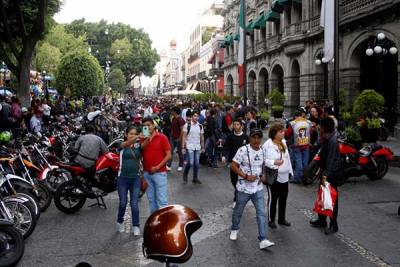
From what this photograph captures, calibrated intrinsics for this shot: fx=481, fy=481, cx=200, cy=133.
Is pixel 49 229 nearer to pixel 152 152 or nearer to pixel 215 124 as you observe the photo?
pixel 152 152

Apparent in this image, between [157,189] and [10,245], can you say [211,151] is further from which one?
[10,245]

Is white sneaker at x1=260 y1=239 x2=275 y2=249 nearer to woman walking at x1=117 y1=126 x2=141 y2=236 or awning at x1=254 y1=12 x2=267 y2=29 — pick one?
woman walking at x1=117 y1=126 x2=141 y2=236

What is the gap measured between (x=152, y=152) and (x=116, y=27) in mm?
77224

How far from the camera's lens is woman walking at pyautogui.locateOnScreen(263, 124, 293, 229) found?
691 cm

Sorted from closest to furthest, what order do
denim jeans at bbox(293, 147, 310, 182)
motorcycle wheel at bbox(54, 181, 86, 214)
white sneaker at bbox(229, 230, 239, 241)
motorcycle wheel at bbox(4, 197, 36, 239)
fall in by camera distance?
white sneaker at bbox(229, 230, 239, 241)
motorcycle wheel at bbox(4, 197, 36, 239)
motorcycle wheel at bbox(54, 181, 86, 214)
denim jeans at bbox(293, 147, 310, 182)

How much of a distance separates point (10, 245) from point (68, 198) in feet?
8.32

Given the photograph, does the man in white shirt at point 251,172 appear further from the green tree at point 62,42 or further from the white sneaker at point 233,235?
the green tree at point 62,42

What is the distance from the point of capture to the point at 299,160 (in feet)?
34.8

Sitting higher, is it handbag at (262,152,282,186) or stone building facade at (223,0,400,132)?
stone building facade at (223,0,400,132)

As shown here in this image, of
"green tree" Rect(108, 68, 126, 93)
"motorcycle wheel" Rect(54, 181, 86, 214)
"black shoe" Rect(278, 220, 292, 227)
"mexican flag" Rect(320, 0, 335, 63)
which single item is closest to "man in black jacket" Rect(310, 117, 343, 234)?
"black shoe" Rect(278, 220, 292, 227)

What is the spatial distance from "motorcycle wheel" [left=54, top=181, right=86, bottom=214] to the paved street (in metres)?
0.14

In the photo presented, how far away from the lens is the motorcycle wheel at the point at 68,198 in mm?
8062

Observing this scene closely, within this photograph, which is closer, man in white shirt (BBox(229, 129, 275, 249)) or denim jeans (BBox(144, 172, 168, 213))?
man in white shirt (BBox(229, 129, 275, 249))

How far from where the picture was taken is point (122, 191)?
270 inches
